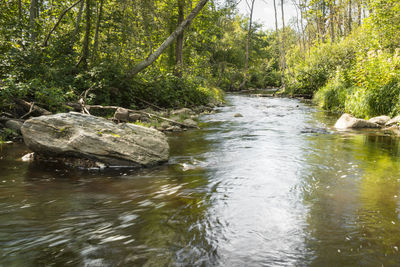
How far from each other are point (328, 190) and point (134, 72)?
1078 cm

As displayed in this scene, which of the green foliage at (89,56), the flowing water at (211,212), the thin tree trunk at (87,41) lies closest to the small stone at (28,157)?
the flowing water at (211,212)

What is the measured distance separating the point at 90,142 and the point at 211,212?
10.3 feet

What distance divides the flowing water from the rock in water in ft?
1.27

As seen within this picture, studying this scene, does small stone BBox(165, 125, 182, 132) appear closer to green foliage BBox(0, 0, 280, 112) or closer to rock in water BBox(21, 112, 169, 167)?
green foliage BBox(0, 0, 280, 112)

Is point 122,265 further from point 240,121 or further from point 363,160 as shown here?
point 240,121

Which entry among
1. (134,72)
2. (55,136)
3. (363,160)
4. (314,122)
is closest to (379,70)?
(314,122)

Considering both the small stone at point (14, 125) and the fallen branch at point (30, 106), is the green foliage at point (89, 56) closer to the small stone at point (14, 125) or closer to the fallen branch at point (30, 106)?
the fallen branch at point (30, 106)

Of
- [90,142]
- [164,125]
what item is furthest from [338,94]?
[90,142]

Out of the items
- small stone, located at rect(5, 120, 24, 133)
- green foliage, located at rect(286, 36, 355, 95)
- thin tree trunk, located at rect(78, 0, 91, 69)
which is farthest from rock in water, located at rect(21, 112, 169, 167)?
green foliage, located at rect(286, 36, 355, 95)

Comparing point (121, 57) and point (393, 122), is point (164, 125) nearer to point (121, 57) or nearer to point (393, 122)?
point (121, 57)

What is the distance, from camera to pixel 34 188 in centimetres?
449

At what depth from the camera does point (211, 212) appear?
3.68m

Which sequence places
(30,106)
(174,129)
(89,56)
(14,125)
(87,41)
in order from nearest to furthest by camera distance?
(14,125) < (30,106) < (174,129) < (87,41) < (89,56)

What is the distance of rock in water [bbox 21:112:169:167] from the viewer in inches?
221
